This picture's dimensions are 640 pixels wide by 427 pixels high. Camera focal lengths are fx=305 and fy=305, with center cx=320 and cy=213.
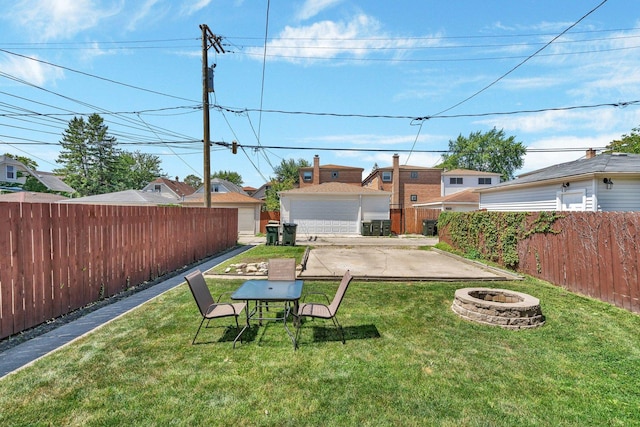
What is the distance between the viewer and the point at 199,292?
426 centimetres

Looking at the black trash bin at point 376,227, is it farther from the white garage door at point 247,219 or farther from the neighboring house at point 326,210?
the white garage door at point 247,219

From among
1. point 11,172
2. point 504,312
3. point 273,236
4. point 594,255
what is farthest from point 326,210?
point 11,172

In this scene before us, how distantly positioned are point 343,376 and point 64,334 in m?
4.04

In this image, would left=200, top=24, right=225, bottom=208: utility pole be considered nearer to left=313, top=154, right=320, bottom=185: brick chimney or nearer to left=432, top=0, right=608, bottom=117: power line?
left=432, top=0, right=608, bottom=117: power line

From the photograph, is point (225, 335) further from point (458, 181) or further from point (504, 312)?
point (458, 181)

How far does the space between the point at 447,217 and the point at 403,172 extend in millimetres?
20959

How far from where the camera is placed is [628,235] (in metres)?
5.75

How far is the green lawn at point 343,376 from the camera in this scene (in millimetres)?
2666

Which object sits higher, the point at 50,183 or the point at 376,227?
the point at 50,183

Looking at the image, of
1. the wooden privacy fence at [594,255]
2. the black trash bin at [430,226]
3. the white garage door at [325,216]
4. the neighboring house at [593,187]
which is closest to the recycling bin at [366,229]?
the white garage door at [325,216]

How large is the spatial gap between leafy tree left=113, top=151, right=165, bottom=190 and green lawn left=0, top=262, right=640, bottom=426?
63.9 m

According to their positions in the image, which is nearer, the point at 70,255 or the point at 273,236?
the point at 70,255

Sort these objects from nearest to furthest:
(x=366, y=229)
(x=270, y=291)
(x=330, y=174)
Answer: (x=270, y=291)
(x=366, y=229)
(x=330, y=174)

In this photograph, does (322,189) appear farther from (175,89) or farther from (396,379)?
(396,379)
